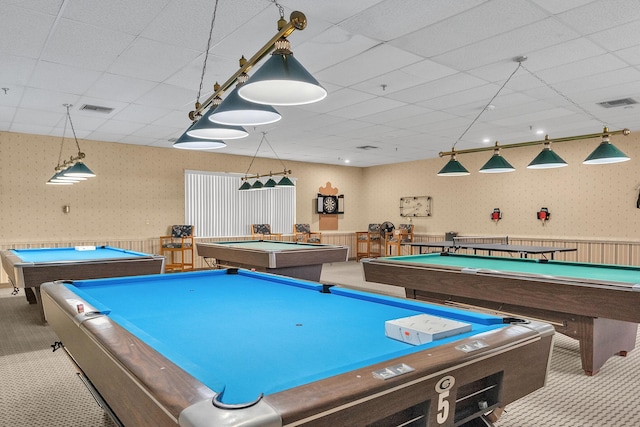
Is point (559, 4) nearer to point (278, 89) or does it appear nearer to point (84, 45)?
point (278, 89)

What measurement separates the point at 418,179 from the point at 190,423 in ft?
35.7

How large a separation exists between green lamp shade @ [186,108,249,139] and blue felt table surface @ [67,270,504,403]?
1.04 m

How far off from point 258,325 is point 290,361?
521mm

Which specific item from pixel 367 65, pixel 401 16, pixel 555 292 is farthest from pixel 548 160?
pixel 401 16

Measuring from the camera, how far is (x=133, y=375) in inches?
51.4

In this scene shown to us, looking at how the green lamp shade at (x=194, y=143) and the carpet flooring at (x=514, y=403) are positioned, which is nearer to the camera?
the carpet flooring at (x=514, y=403)

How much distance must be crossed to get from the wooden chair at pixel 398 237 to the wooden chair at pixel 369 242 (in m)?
0.39

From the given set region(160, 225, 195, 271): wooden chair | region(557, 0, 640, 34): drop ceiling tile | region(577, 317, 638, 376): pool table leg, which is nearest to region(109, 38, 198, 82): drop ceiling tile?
region(557, 0, 640, 34): drop ceiling tile

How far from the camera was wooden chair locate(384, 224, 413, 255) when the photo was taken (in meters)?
10.9

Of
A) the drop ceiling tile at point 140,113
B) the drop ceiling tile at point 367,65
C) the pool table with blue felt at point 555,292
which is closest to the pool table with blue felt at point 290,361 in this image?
the pool table with blue felt at point 555,292

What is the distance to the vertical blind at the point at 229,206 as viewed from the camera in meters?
9.81

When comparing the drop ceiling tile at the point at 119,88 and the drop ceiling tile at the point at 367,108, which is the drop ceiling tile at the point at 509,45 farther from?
the drop ceiling tile at the point at 119,88

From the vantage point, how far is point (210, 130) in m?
2.98

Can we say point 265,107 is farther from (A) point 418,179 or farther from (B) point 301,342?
(A) point 418,179
